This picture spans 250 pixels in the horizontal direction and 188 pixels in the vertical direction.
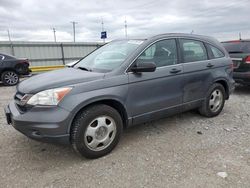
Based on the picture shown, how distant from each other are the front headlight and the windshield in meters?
0.73

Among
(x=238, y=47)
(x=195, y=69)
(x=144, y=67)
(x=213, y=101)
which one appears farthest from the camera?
(x=238, y=47)

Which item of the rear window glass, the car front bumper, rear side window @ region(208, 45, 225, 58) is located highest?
the rear window glass

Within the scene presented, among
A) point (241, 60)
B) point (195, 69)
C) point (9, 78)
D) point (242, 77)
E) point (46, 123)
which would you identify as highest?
point (241, 60)

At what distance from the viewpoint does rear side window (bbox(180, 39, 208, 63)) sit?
3.80 metres

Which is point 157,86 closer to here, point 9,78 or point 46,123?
point 46,123

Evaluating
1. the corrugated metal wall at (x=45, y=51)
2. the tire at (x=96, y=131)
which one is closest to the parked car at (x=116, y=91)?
the tire at (x=96, y=131)

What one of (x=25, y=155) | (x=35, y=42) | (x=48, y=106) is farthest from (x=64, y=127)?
(x=35, y=42)

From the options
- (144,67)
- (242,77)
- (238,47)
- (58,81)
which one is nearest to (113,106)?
(144,67)

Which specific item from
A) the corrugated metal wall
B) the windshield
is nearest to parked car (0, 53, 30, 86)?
the corrugated metal wall

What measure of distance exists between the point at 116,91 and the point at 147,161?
100 cm

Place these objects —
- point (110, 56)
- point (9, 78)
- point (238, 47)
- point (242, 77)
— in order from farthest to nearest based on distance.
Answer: point (9, 78) → point (238, 47) → point (242, 77) → point (110, 56)

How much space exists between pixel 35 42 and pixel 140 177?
43.0 ft

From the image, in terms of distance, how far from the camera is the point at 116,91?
293 cm

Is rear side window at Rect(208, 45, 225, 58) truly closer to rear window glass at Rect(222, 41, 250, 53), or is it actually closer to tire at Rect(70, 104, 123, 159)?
rear window glass at Rect(222, 41, 250, 53)
